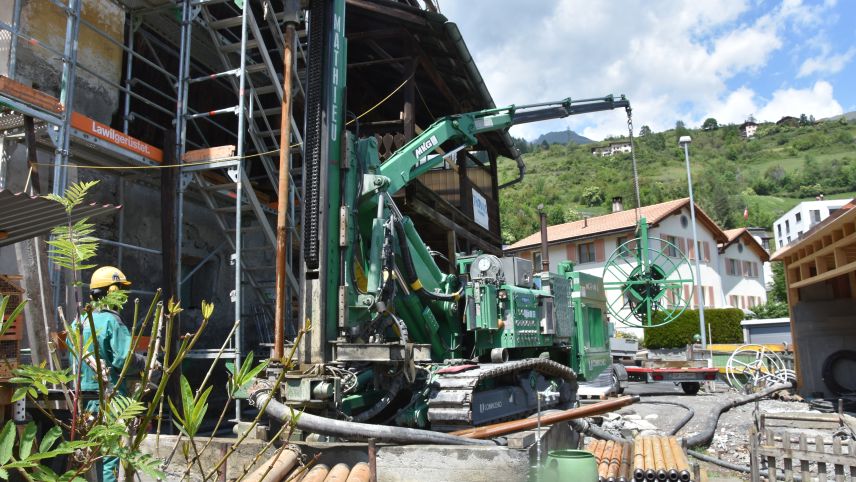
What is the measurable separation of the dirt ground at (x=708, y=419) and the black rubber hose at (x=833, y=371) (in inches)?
41.9

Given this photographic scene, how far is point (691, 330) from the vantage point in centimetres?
3275

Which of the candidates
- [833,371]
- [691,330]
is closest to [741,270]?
[691,330]

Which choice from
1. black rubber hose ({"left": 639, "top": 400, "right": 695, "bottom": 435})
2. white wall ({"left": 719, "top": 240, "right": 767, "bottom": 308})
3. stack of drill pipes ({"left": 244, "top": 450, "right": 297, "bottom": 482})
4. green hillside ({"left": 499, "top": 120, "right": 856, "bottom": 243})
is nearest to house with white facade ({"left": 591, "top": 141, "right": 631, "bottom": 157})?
green hillside ({"left": 499, "top": 120, "right": 856, "bottom": 243})

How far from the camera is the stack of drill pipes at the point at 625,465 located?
6.35m

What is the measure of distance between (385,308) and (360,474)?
222 centimetres

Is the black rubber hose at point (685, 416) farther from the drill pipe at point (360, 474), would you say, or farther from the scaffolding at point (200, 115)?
the drill pipe at point (360, 474)

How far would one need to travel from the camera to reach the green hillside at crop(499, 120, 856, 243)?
94.9 m

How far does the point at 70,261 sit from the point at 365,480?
271 cm

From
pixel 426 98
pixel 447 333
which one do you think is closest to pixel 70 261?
pixel 447 333

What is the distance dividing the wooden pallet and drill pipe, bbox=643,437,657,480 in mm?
1115

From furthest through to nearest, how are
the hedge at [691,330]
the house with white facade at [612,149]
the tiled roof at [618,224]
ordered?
the house with white facade at [612,149]
the tiled roof at [618,224]
the hedge at [691,330]

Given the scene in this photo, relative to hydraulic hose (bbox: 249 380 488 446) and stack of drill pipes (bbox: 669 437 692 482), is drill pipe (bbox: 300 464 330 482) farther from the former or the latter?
stack of drill pipes (bbox: 669 437 692 482)

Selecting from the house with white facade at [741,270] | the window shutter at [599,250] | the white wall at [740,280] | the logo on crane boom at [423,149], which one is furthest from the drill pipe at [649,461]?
the white wall at [740,280]

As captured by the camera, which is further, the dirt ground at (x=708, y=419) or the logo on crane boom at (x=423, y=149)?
the dirt ground at (x=708, y=419)
